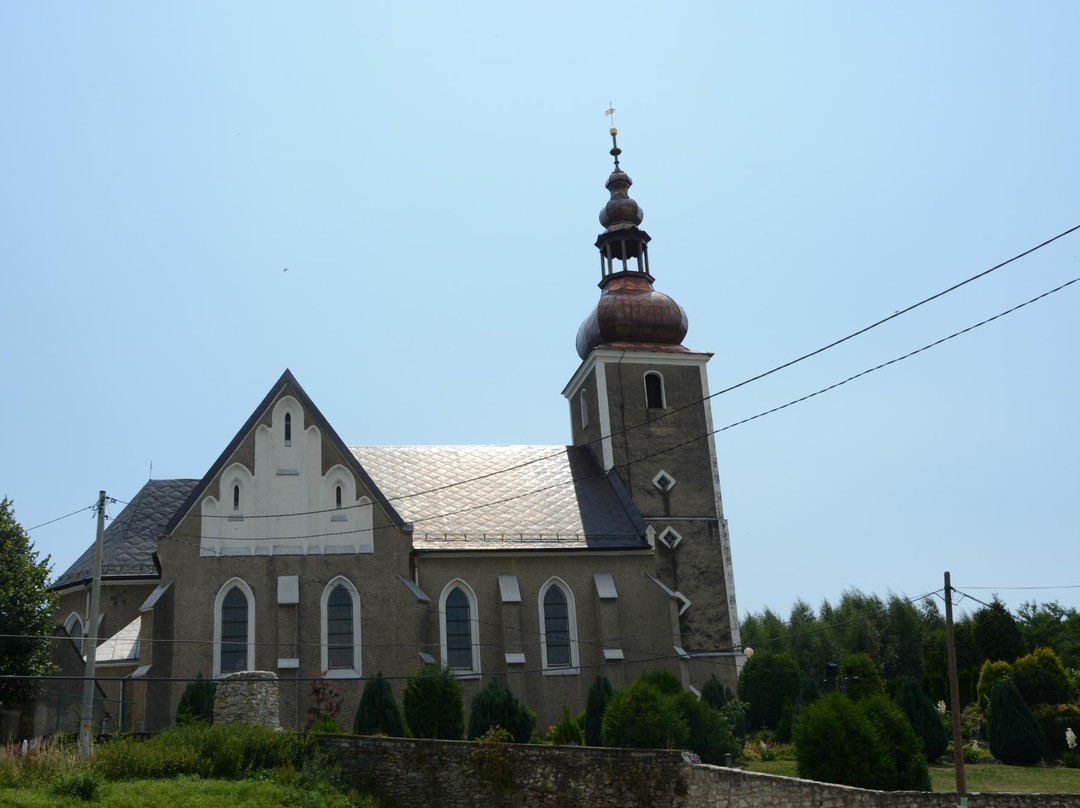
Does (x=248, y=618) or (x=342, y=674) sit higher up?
(x=248, y=618)

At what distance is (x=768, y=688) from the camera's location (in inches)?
1432

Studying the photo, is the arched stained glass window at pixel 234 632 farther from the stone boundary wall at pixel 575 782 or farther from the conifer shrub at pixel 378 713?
the stone boundary wall at pixel 575 782

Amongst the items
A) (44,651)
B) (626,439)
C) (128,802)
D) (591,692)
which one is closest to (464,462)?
(626,439)

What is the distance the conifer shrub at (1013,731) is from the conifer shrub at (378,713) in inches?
634

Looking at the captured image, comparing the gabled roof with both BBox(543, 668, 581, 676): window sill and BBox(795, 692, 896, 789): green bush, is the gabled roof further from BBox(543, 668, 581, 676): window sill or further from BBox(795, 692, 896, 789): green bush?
BBox(795, 692, 896, 789): green bush

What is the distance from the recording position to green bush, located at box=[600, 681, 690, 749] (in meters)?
24.5

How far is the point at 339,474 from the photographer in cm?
3353

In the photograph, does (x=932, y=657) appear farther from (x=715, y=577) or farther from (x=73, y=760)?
(x=73, y=760)

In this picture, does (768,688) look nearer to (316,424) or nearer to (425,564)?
(425,564)

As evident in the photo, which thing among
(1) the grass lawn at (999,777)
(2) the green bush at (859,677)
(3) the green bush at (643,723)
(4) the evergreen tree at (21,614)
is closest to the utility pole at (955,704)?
(1) the grass lawn at (999,777)

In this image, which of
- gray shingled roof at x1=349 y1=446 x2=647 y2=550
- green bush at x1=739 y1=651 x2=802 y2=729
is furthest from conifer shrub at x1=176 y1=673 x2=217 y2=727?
green bush at x1=739 y1=651 x2=802 y2=729

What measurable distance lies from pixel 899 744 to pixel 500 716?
10642mm

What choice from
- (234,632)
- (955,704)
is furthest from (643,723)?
(234,632)

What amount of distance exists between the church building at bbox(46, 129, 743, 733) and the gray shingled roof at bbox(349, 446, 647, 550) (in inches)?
3.2
